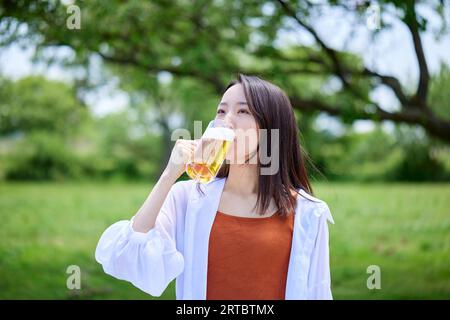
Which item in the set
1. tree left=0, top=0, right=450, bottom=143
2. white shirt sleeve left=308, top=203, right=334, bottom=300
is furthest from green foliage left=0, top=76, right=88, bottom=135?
white shirt sleeve left=308, top=203, right=334, bottom=300

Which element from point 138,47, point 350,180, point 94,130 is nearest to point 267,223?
point 138,47

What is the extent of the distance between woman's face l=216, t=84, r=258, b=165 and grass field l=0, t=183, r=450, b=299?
6.33 feet

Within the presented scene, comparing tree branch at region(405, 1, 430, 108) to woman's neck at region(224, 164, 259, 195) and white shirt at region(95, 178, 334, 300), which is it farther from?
white shirt at region(95, 178, 334, 300)

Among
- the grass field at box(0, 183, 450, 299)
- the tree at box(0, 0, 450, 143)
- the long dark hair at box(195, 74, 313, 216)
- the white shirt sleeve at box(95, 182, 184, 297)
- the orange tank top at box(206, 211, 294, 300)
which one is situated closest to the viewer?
the white shirt sleeve at box(95, 182, 184, 297)

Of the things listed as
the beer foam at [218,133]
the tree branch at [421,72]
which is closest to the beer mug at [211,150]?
the beer foam at [218,133]

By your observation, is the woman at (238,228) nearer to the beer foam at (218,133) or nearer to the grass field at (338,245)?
the beer foam at (218,133)

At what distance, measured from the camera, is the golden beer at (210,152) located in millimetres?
1971

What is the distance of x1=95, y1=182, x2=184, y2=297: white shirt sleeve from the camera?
6.16 feet

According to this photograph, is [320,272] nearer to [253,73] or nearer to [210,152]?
[210,152]

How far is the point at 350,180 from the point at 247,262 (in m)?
18.7

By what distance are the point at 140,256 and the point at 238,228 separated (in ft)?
1.24

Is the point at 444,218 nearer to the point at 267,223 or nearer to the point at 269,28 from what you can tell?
the point at 269,28

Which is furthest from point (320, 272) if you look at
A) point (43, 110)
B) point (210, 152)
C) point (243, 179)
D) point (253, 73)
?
point (43, 110)

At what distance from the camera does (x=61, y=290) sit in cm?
600
